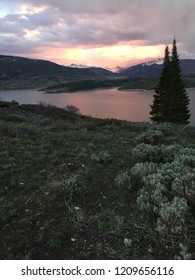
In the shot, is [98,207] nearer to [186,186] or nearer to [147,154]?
[186,186]

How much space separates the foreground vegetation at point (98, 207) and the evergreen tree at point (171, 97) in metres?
36.8

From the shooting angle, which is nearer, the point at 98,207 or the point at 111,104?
the point at 98,207

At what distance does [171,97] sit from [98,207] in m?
41.1

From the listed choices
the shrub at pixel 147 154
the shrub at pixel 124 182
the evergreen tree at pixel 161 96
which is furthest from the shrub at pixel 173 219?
the evergreen tree at pixel 161 96

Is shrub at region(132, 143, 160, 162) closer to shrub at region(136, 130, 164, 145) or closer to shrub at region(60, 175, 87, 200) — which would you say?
shrub at region(60, 175, 87, 200)

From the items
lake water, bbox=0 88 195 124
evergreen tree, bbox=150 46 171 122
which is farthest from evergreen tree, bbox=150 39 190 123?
lake water, bbox=0 88 195 124

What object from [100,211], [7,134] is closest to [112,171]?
[100,211]

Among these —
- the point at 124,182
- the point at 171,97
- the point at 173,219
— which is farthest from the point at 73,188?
the point at 171,97

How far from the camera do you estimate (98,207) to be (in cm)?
601

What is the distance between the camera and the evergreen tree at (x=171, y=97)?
44.6m

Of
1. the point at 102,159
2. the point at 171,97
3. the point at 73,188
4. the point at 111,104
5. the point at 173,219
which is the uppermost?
the point at 171,97
